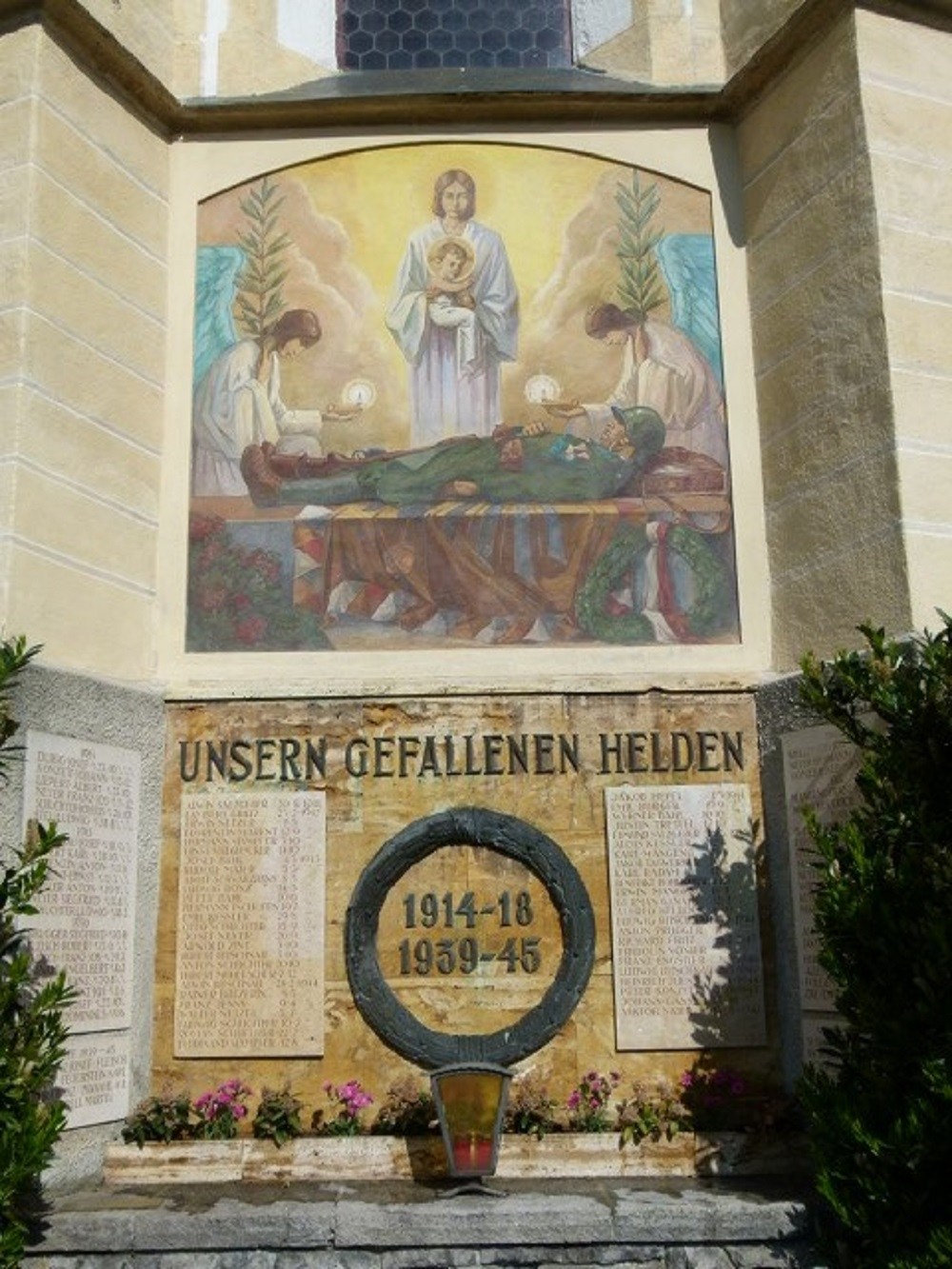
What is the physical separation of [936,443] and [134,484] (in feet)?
15.1

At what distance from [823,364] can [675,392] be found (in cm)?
97

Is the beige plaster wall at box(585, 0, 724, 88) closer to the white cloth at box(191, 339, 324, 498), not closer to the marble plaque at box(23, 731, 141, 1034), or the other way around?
the white cloth at box(191, 339, 324, 498)

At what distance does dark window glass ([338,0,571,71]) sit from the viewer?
9.95 metres

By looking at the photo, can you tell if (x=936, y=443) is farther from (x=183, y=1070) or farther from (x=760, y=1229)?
(x=183, y=1070)

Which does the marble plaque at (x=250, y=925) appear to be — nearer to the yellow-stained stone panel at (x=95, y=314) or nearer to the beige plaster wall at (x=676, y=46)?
the yellow-stained stone panel at (x=95, y=314)

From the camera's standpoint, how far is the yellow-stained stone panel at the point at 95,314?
7953 millimetres

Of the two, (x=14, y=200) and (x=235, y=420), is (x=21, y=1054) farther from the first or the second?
(x=14, y=200)

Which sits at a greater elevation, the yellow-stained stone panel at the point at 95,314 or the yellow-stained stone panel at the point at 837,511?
the yellow-stained stone panel at the point at 95,314

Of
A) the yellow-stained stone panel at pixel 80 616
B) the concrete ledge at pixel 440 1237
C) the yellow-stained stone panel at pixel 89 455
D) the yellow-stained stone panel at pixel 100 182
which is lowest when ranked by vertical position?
the concrete ledge at pixel 440 1237

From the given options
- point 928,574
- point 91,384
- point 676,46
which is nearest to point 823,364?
point 928,574

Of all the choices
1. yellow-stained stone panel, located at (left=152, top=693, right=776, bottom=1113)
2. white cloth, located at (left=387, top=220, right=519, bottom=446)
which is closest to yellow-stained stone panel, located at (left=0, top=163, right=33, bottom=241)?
white cloth, located at (left=387, top=220, right=519, bottom=446)

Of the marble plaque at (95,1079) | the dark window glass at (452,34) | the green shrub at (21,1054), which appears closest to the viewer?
the green shrub at (21,1054)

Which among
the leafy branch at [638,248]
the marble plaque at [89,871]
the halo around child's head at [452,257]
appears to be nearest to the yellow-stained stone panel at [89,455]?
the marble plaque at [89,871]

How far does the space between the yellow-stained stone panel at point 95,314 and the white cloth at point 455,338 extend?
1.50 m
